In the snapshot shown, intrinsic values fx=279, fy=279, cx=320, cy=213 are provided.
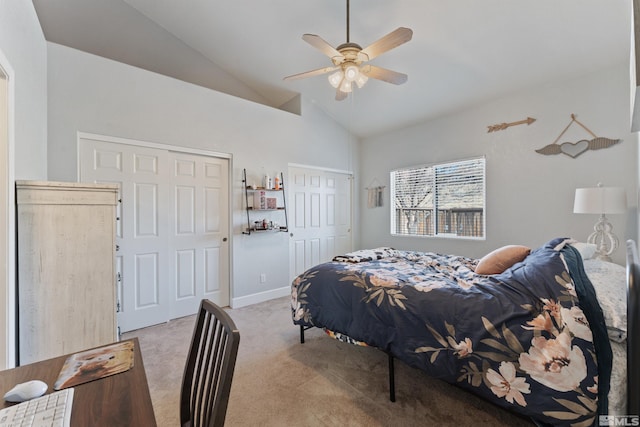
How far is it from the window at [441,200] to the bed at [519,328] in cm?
177

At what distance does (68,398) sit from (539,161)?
4.23 metres

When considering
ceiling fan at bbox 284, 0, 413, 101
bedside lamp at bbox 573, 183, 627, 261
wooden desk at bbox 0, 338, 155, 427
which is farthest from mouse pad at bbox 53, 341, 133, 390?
bedside lamp at bbox 573, 183, 627, 261

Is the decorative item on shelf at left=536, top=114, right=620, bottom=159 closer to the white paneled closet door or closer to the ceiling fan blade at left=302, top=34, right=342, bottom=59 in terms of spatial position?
the ceiling fan blade at left=302, top=34, right=342, bottom=59

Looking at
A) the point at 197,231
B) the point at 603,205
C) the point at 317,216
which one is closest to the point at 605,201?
the point at 603,205

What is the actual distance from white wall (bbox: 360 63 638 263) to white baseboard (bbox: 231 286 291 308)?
2.22 m

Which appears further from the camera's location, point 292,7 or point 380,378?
point 292,7

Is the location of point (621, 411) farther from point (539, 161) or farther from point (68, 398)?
point (539, 161)

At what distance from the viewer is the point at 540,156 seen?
10.6ft

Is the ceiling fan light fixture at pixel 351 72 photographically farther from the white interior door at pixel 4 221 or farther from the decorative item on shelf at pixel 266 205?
the white interior door at pixel 4 221

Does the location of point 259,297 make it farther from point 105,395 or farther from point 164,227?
point 105,395

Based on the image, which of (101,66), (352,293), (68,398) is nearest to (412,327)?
(352,293)

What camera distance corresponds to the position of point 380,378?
6.78ft

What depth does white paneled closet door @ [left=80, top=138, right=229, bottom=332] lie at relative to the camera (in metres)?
2.90

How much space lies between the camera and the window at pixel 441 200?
3.79 metres
